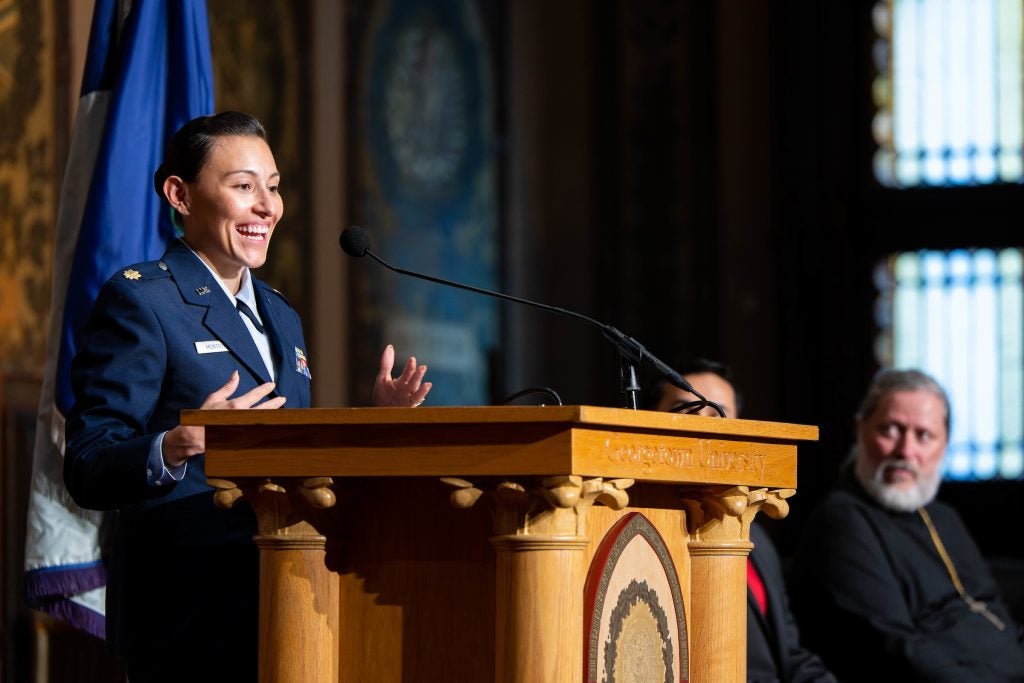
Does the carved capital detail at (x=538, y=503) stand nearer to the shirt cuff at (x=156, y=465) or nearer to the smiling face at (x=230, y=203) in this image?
Result: the shirt cuff at (x=156, y=465)

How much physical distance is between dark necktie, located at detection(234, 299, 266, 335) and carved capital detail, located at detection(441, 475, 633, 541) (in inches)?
28.3

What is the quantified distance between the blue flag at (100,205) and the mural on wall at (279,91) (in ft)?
5.98

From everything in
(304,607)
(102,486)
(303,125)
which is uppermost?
(303,125)

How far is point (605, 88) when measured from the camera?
859cm

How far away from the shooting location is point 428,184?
24.6 ft

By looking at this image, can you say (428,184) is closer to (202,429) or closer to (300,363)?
(300,363)

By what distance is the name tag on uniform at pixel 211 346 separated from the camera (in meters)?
2.70

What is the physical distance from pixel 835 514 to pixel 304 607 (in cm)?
291

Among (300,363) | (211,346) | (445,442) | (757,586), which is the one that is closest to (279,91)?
(757,586)

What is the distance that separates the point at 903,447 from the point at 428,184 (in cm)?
308

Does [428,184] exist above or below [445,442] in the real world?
above

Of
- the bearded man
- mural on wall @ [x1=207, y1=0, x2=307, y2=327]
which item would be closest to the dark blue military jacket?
the bearded man

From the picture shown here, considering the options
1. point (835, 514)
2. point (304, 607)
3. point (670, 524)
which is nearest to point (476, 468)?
point (304, 607)

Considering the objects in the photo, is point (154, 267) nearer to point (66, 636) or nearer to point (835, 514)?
point (66, 636)
